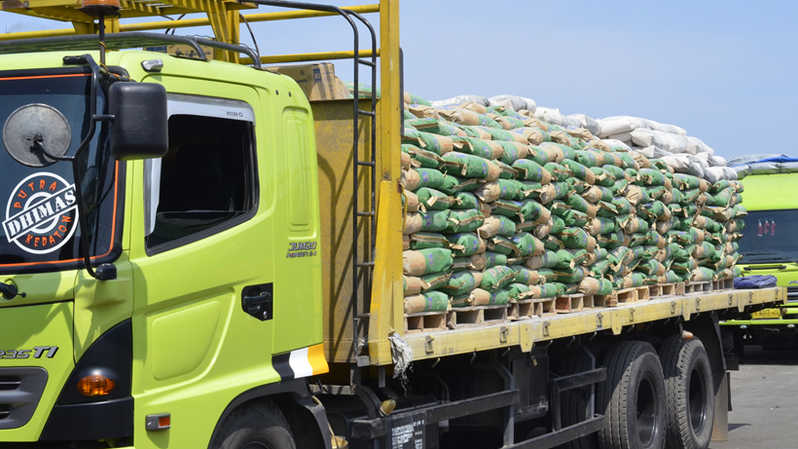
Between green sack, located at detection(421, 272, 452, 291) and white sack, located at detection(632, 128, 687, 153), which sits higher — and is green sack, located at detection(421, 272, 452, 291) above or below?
below

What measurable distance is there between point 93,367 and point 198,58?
5.12 ft

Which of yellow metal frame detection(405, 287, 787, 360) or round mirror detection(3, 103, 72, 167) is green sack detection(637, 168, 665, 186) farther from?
round mirror detection(3, 103, 72, 167)

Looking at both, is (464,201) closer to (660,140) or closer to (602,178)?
(602,178)

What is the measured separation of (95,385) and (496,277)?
3.26 meters

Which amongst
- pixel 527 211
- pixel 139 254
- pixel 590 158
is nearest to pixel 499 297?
pixel 527 211

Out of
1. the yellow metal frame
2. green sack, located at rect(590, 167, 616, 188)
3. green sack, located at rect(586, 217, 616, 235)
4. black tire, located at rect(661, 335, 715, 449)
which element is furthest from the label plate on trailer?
black tire, located at rect(661, 335, 715, 449)

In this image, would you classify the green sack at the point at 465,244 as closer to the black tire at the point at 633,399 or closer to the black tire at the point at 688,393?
the black tire at the point at 633,399

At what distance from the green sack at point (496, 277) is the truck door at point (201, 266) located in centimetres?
206

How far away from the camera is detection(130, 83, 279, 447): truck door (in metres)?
4.88

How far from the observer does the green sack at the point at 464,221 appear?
6.91 meters

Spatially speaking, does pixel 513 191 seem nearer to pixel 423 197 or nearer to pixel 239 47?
pixel 423 197

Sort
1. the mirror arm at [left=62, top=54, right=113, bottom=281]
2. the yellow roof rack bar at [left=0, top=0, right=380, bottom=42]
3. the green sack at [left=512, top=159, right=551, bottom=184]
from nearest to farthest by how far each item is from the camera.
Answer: the mirror arm at [left=62, top=54, right=113, bottom=281] → the yellow roof rack bar at [left=0, top=0, right=380, bottom=42] → the green sack at [left=512, top=159, right=551, bottom=184]

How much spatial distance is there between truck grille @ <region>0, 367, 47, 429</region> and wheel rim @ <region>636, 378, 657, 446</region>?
636cm

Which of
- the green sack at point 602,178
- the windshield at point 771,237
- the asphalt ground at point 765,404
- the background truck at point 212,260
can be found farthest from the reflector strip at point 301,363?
the windshield at point 771,237
